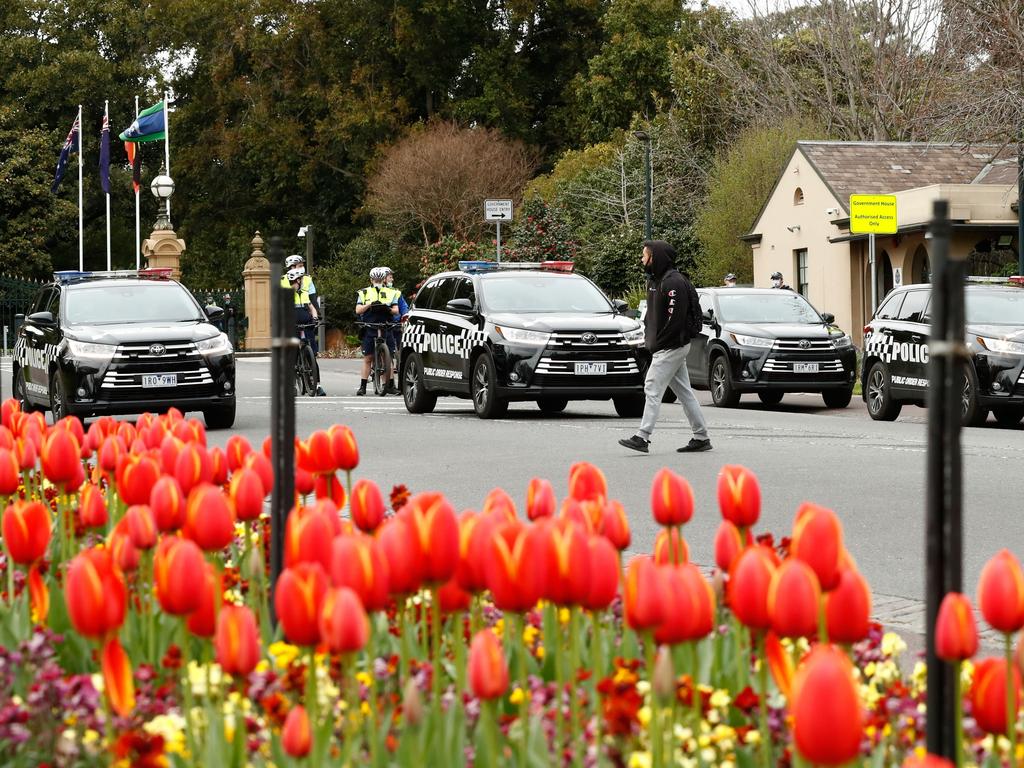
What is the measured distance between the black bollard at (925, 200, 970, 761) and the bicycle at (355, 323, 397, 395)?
22.9 meters

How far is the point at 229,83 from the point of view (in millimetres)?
64500

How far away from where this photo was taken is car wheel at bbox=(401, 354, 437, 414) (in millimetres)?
21828

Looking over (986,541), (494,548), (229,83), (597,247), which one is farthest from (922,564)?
(229,83)

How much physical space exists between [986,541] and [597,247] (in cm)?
4264

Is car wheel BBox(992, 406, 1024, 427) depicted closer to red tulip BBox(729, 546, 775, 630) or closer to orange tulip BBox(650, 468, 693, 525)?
orange tulip BBox(650, 468, 693, 525)

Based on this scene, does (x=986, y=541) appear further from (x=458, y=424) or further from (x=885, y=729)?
(x=458, y=424)

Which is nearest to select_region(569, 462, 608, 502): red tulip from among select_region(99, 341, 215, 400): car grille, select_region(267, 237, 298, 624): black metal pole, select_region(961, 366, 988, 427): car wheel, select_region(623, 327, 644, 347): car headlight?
select_region(267, 237, 298, 624): black metal pole

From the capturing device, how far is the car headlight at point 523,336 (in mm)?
19250

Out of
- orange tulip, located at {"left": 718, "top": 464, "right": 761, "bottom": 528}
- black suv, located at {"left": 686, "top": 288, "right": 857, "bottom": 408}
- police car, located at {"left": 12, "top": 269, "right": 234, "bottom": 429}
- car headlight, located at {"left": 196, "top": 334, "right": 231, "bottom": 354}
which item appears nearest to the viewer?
orange tulip, located at {"left": 718, "top": 464, "right": 761, "bottom": 528}

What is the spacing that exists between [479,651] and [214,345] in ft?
53.0

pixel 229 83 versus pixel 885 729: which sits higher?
pixel 229 83

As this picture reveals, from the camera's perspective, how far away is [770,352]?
2381 cm

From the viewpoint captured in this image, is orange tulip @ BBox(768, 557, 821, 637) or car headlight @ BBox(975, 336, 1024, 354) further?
car headlight @ BBox(975, 336, 1024, 354)

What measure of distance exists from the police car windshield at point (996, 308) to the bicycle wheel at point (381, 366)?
9.35m
